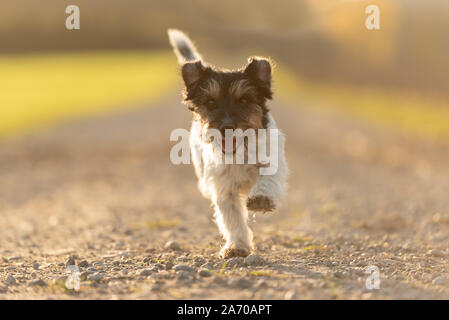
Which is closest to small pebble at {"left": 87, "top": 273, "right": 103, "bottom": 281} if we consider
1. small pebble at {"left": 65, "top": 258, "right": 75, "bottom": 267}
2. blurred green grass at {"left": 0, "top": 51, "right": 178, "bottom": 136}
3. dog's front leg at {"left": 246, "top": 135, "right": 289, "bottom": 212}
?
small pebble at {"left": 65, "top": 258, "right": 75, "bottom": 267}

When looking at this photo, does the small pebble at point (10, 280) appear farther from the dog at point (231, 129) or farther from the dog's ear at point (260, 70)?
the dog's ear at point (260, 70)

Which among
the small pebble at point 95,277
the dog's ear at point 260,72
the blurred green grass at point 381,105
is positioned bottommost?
the small pebble at point 95,277

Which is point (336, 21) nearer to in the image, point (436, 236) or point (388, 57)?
point (388, 57)

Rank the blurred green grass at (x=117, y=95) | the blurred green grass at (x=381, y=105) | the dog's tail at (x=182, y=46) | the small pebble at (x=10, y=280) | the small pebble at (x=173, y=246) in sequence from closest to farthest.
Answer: the small pebble at (x=10, y=280) < the small pebble at (x=173, y=246) < the dog's tail at (x=182, y=46) < the blurred green grass at (x=381, y=105) < the blurred green grass at (x=117, y=95)

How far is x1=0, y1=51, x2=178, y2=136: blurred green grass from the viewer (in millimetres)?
26391

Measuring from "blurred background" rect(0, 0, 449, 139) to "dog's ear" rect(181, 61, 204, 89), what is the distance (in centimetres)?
500

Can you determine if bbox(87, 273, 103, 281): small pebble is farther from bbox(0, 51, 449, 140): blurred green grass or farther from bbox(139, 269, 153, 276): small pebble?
bbox(0, 51, 449, 140): blurred green grass

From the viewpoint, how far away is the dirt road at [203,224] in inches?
201

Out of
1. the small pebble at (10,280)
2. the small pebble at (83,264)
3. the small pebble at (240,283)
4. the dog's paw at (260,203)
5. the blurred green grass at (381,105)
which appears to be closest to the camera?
the small pebble at (240,283)

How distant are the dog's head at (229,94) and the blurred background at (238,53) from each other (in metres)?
5.01

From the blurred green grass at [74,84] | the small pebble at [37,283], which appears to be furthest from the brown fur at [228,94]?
the blurred green grass at [74,84]

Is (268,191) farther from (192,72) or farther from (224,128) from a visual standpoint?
(192,72)

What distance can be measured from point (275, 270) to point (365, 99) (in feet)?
87.8

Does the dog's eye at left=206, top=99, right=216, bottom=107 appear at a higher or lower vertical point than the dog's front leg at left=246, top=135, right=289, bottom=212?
higher
